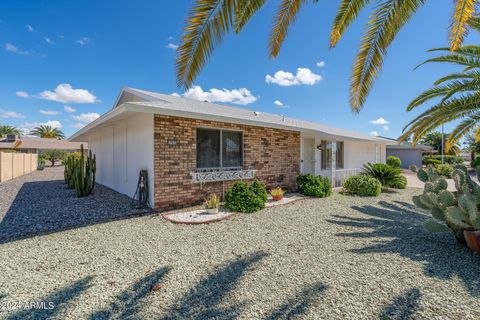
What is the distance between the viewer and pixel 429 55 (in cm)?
571

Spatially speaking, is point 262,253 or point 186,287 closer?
point 186,287

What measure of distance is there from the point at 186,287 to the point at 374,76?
5.13 meters

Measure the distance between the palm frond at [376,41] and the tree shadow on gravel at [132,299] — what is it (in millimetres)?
5155

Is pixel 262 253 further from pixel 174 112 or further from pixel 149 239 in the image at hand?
pixel 174 112

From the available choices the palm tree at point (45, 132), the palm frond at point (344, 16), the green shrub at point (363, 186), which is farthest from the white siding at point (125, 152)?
the palm tree at point (45, 132)

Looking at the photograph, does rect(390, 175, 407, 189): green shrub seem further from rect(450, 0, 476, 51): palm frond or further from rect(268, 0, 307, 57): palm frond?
rect(268, 0, 307, 57): palm frond

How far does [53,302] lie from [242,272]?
7.60 ft

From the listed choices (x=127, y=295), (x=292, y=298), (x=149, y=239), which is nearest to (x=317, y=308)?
(x=292, y=298)

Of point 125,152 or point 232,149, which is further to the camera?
point 125,152

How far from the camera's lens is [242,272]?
3230mm

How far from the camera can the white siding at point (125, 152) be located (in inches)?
265

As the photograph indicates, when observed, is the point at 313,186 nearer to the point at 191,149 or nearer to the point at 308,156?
the point at 308,156

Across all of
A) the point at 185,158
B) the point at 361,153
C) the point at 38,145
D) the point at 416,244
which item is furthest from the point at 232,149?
the point at 38,145

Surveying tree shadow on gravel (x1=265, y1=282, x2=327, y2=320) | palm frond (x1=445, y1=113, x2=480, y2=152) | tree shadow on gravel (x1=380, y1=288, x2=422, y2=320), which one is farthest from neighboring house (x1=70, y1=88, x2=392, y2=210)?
tree shadow on gravel (x1=380, y1=288, x2=422, y2=320)
